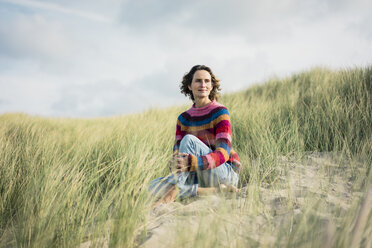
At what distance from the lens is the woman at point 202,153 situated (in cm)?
191

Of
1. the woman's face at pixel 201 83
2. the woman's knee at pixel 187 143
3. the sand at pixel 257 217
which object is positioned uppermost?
the woman's face at pixel 201 83

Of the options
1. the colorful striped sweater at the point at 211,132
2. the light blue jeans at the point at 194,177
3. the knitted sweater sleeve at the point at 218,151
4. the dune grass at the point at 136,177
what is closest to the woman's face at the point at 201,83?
the colorful striped sweater at the point at 211,132

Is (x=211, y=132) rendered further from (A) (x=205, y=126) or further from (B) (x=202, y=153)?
(B) (x=202, y=153)

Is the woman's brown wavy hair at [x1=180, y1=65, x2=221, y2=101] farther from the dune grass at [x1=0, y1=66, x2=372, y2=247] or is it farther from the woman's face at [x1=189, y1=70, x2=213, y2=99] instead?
the dune grass at [x1=0, y1=66, x2=372, y2=247]

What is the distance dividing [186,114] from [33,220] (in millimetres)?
1474

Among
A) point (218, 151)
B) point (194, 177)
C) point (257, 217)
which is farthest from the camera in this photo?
point (194, 177)

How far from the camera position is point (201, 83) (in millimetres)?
2254

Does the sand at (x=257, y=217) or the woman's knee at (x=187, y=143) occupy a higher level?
the woman's knee at (x=187, y=143)

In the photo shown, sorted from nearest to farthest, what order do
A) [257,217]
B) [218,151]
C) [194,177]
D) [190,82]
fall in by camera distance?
[257,217], [218,151], [194,177], [190,82]

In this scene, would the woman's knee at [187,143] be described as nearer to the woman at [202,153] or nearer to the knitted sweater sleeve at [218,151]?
the woman at [202,153]

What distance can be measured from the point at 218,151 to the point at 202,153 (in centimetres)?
16

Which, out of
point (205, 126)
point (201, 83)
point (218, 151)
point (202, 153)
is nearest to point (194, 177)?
point (202, 153)

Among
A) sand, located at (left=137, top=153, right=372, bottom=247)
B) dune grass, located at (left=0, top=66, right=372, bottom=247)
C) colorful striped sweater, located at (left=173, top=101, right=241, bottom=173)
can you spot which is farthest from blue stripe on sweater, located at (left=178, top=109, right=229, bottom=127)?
sand, located at (left=137, top=153, right=372, bottom=247)

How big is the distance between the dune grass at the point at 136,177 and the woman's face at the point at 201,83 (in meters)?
0.66
